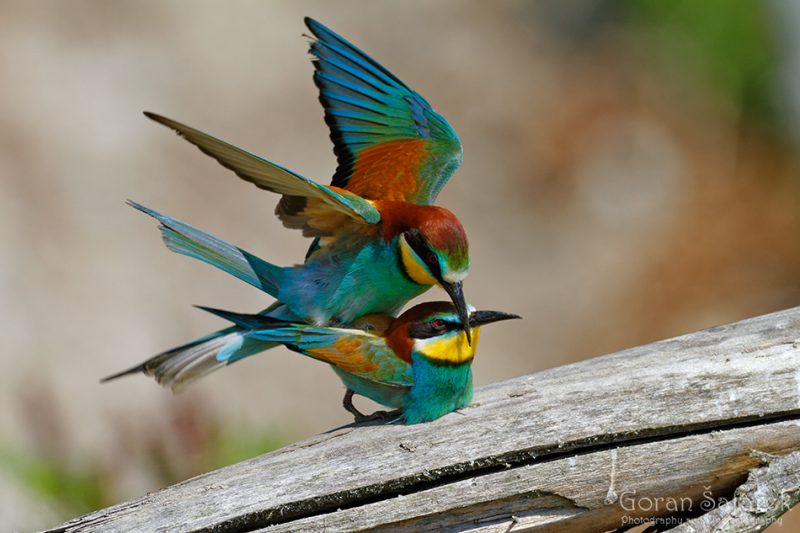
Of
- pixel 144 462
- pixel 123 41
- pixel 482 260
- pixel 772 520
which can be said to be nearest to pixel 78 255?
pixel 123 41

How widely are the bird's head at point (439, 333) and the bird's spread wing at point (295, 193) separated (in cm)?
34

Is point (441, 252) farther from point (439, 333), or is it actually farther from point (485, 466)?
point (485, 466)

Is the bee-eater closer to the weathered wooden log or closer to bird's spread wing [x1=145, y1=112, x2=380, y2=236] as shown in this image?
the weathered wooden log

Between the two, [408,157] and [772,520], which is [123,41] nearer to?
[408,157]

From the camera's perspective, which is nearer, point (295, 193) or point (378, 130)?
point (295, 193)

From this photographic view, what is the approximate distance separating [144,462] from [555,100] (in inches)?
234

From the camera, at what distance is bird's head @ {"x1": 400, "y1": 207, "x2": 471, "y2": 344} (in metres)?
2.94

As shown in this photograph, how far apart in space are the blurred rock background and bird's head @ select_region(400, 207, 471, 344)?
2.56 m

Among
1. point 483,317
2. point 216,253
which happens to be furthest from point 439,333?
→ point 216,253

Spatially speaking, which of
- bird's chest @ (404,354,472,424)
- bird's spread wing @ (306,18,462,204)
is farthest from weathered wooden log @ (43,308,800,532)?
bird's spread wing @ (306,18,462,204)

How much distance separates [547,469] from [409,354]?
529 millimetres

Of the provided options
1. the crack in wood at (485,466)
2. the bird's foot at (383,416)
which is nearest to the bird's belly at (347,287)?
the bird's foot at (383,416)

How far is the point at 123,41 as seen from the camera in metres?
7.91

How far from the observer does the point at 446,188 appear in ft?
27.7
